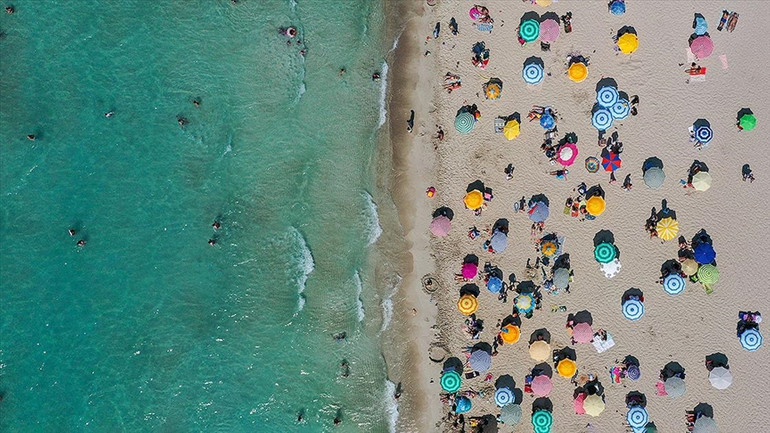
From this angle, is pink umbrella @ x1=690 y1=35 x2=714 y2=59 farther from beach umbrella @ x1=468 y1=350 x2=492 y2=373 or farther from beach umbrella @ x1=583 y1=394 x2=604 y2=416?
beach umbrella @ x1=468 y1=350 x2=492 y2=373

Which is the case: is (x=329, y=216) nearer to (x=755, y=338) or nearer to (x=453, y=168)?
(x=453, y=168)

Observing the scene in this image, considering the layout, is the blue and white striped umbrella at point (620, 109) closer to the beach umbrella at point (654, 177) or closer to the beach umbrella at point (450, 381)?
the beach umbrella at point (654, 177)

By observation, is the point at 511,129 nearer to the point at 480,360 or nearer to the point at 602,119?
the point at 602,119

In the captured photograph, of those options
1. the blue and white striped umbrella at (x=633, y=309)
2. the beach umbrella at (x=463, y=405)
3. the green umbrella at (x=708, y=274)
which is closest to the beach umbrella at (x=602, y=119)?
the green umbrella at (x=708, y=274)

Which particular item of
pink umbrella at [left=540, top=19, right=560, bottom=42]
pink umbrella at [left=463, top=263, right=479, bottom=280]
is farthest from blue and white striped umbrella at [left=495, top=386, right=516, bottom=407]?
pink umbrella at [left=540, top=19, right=560, bottom=42]

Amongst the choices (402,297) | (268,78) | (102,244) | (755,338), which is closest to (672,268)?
(755,338)

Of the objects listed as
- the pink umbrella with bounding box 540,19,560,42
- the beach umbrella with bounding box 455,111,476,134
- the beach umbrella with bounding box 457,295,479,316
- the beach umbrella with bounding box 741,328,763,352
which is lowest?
the beach umbrella with bounding box 457,295,479,316
